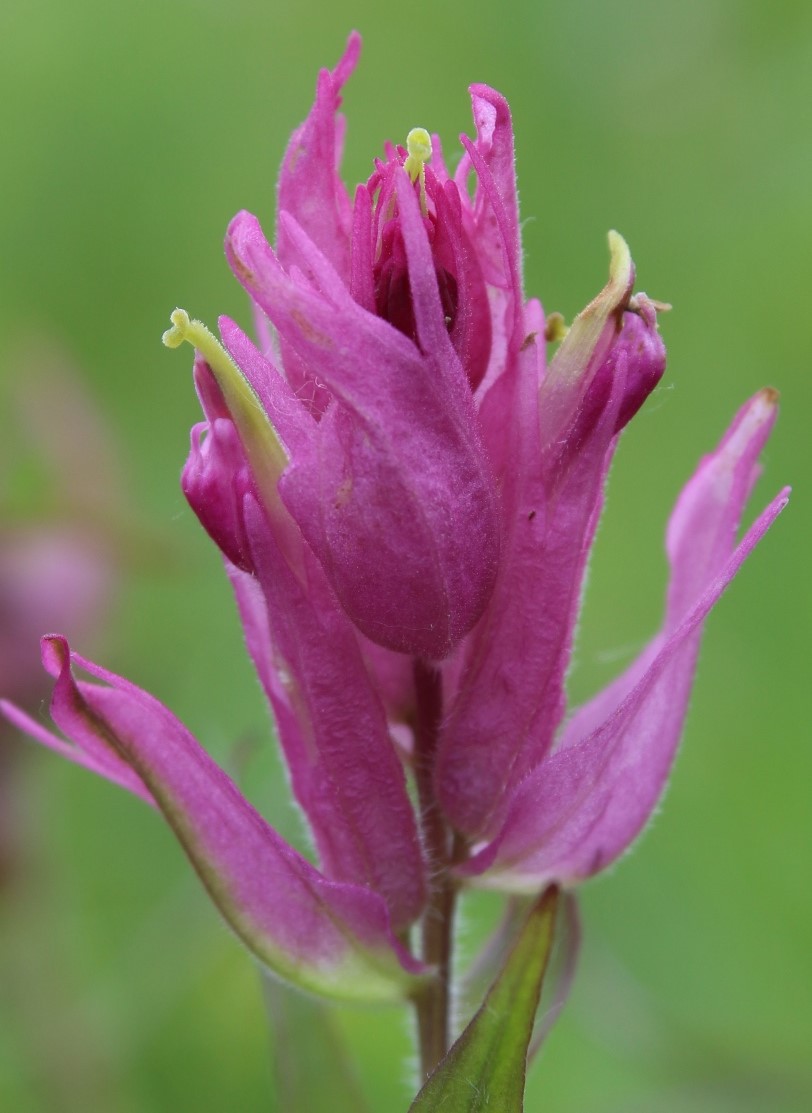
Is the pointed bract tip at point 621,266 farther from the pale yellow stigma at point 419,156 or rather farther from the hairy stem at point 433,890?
the hairy stem at point 433,890

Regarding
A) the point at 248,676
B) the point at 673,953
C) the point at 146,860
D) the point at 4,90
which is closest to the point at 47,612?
the point at 146,860

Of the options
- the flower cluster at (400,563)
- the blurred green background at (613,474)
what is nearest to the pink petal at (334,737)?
the flower cluster at (400,563)

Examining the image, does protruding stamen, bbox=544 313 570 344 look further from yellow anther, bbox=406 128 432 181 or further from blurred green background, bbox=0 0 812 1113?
blurred green background, bbox=0 0 812 1113

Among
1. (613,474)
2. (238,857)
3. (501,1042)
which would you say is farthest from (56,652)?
(613,474)

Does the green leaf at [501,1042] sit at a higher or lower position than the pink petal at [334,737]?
lower

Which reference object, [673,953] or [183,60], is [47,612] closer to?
[673,953]

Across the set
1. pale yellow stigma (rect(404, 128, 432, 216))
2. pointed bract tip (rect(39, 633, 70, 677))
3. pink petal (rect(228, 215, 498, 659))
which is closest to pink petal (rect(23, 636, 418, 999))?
pointed bract tip (rect(39, 633, 70, 677))

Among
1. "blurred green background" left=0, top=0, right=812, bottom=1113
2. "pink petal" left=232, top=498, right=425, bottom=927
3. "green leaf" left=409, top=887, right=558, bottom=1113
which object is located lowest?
"blurred green background" left=0, top=0, right=812, bottom=1113
